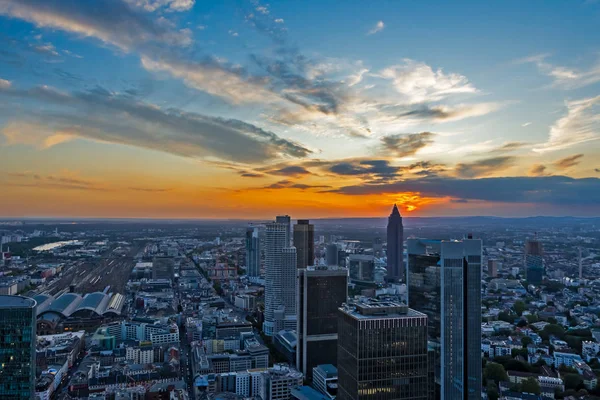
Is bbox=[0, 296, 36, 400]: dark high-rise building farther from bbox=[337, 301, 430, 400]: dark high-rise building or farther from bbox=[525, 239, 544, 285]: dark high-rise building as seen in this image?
bbox=[525, 239, 544, 285]: dark high-rise building

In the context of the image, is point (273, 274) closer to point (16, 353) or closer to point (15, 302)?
point (15, 302)

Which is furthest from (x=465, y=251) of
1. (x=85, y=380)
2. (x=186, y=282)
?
(x=186, y=282)

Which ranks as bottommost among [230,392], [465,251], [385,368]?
[230,392]

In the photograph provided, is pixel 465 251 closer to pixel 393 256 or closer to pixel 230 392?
pixel 230 392

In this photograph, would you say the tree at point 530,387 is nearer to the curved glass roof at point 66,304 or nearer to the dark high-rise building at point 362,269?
the dark high-rise building at point 362,269

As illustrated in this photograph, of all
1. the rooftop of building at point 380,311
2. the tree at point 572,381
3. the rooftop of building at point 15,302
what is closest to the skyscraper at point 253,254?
the tree at point 572,381

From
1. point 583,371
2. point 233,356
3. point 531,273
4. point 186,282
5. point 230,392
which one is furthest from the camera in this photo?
point 186,282
